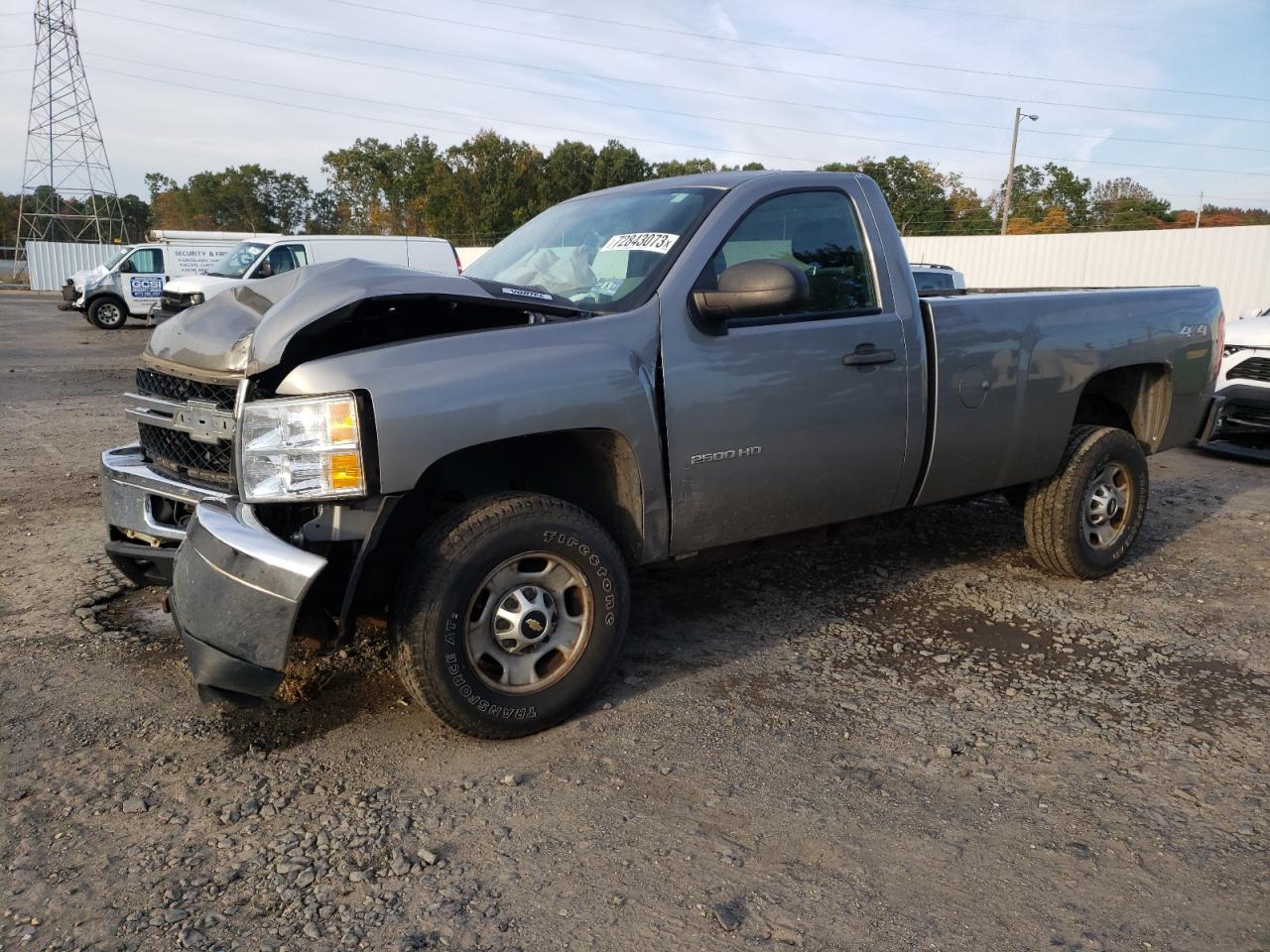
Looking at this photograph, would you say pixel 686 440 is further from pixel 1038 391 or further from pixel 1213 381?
pixel 1213 381

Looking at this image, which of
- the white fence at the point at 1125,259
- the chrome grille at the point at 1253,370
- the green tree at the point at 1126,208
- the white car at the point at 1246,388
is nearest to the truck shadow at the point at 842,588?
the white car at the point at 1246,388

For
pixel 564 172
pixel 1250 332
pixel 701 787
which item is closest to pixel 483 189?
Result: pixel 564 172

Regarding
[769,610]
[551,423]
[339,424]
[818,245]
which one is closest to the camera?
[339,424]

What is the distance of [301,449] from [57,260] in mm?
46873

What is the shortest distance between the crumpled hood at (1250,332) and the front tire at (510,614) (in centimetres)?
780

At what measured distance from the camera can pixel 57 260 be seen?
41656 mm

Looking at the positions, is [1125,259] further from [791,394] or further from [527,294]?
[527,294]

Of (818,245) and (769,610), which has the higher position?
(818,245)

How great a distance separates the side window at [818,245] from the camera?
3.77 meters

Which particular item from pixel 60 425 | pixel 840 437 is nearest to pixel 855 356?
pixel 840 437

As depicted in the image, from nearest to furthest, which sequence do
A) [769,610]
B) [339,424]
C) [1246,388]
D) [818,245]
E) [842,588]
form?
1. [339,424]
2. [818,245]
3. [769,610]
4. [842,588]
5. [1246,388]

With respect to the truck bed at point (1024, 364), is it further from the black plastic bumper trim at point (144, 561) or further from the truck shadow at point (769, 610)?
the black plastic bumper trim at point (144, 561)

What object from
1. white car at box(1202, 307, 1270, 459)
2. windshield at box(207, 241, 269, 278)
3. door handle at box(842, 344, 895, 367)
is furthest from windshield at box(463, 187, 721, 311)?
windshield at box(207, 241, 269, 278)

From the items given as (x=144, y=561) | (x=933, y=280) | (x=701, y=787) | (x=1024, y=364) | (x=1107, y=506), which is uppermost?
(x=933, y=280)
